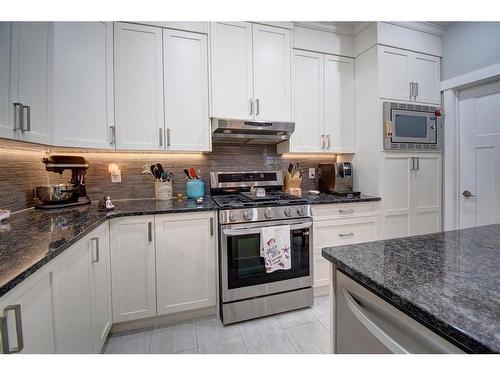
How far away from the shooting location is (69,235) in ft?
3.65

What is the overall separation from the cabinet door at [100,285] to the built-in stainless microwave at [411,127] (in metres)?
2.53

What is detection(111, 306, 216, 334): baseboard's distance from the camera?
1.81 meters

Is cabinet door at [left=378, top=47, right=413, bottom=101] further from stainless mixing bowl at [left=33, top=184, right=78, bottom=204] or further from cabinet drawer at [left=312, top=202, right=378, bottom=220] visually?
stainless mixing bowl at [left=33, top=184, right=78, bottom=204]

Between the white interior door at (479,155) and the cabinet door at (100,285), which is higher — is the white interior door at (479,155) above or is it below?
above

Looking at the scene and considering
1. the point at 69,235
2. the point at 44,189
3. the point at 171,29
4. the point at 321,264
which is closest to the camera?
the point at 69,235

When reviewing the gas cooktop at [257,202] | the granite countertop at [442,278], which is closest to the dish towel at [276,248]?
the gas cooktop at [257,202]

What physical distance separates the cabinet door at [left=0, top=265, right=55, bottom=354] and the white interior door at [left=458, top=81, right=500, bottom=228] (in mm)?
3390

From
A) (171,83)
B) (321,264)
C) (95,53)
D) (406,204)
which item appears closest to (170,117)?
(171,83)

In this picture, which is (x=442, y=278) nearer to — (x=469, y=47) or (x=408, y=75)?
(x=408, y=75)

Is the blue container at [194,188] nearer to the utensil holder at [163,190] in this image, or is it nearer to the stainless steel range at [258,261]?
the utensil holder at [163,190]

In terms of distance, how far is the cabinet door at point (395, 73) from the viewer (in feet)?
7.76
